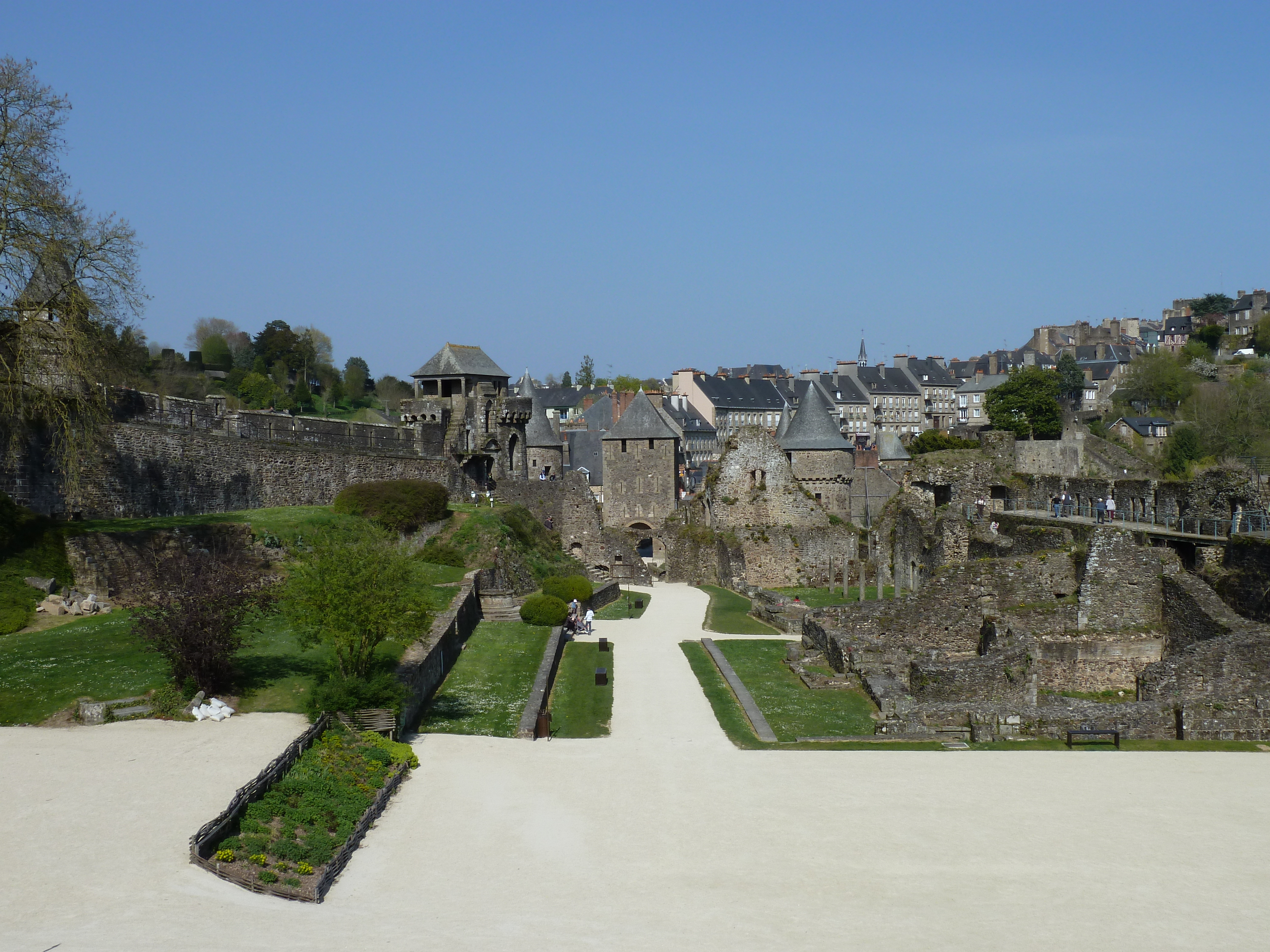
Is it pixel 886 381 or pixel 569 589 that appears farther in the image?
pixel 886 381

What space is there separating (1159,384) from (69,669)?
90.5 m

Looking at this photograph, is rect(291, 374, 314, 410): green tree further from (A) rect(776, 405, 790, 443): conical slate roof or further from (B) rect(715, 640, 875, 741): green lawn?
(B) rect(715, 640, 875, 741): green lawn

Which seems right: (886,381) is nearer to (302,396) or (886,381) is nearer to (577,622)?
(302,396)

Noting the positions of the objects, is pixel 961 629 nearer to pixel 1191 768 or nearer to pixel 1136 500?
pixel 1191 768

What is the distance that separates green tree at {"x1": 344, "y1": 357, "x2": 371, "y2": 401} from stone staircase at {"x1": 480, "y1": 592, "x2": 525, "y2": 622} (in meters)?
81.8

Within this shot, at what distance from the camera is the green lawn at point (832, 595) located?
138ft

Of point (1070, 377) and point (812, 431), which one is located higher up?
point (1070, 377)

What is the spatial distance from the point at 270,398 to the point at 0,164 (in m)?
66.7

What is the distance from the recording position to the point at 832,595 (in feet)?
149

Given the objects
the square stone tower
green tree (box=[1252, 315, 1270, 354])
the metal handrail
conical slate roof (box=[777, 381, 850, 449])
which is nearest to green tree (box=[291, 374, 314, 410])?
the square stone tower

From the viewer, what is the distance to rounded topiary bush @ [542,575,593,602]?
3859 cm

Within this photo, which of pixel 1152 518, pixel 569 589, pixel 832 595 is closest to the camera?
pixel 1152 518

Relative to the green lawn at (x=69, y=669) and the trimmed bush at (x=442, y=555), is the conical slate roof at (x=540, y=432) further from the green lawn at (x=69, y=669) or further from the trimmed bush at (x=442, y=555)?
the green lawn at (x=69, y=669)

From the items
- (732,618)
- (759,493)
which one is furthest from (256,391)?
(732,618)
